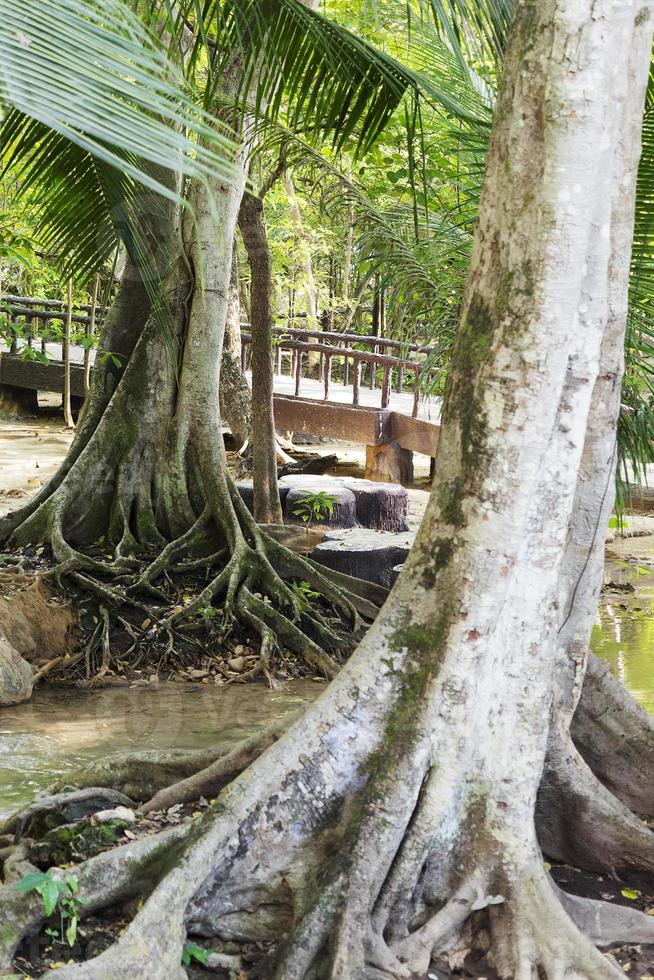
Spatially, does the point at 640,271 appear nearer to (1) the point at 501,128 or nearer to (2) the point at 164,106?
(1) the point at 501,128

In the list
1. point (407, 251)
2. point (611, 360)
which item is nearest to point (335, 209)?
point (407, 251)

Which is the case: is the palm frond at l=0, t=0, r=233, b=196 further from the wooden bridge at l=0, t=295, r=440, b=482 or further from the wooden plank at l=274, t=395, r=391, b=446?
the wooden plank at l=274, t=395, r=391, b=446

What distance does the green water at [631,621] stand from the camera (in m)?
7.00

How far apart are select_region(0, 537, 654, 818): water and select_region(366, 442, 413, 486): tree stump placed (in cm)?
618

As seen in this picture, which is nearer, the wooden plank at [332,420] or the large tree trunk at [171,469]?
the large tree trunk at [171,469]

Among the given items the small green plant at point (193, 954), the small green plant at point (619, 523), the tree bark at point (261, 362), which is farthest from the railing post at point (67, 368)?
the small green plant at point (193, 954)

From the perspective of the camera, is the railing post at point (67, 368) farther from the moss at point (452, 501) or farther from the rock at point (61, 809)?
the moss at point (452, 501)

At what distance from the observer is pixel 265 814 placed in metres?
3.38

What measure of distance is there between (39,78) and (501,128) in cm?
227

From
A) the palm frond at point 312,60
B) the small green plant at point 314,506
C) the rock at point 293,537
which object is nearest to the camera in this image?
the palm frond at point 312,60

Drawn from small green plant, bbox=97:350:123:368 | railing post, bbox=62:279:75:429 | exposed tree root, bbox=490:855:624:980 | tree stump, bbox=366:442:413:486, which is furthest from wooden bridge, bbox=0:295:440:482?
exposed tree root, bbox=490:855:624:980

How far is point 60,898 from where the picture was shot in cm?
331

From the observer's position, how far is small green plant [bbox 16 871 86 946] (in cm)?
317

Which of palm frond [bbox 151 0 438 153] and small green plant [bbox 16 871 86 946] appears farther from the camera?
palm frond [bbox 151 0 438 153]
